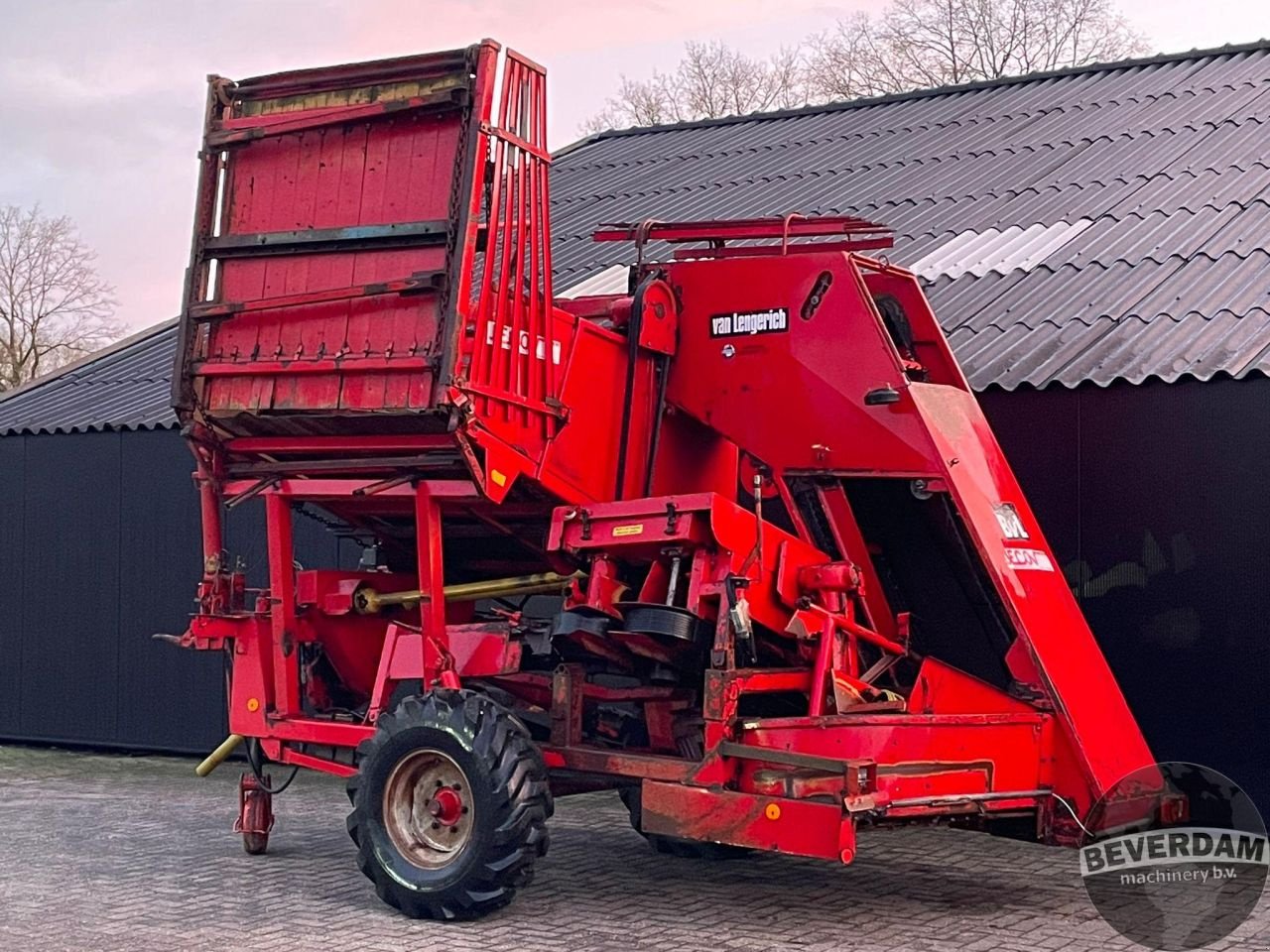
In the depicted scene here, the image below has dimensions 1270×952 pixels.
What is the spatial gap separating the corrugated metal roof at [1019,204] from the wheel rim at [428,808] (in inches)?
186

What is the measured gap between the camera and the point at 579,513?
8.98m

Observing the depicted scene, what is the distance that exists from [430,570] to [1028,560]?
122 inches

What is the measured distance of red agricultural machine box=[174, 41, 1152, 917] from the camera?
8398 millimetres

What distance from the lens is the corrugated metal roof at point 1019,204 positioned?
11.9 metres

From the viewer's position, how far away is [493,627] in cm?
930

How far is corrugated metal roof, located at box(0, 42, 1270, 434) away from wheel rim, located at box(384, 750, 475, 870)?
186 inches

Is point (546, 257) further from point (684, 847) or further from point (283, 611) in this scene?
point (684, 847)

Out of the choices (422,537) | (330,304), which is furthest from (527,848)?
(330,304)

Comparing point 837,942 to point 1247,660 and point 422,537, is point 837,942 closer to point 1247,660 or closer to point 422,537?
point 422,537

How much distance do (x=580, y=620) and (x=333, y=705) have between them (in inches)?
92.0

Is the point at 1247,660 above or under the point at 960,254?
under

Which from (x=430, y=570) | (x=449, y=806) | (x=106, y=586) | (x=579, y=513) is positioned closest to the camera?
(x=449, y=806)

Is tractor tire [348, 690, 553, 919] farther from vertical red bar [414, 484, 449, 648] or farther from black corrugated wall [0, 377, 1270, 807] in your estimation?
black corrugated wall [0, 377, 1270, 807]

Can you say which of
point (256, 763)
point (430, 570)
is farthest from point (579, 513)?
point (256, 763)
